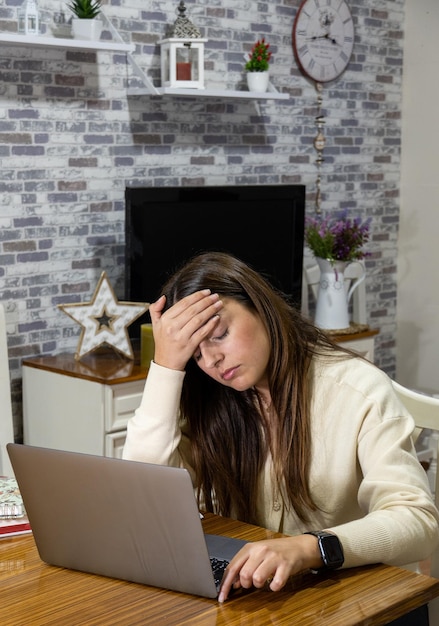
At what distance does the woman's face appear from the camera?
5.68 feet

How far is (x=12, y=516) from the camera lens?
1.78 metres

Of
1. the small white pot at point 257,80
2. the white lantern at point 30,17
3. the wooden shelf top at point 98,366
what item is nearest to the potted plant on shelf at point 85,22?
the white lantern at point 30,17

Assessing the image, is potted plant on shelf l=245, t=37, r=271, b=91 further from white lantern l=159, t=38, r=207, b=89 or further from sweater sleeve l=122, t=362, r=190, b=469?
sweater sleeve l=122, t=362, r=190, b=469

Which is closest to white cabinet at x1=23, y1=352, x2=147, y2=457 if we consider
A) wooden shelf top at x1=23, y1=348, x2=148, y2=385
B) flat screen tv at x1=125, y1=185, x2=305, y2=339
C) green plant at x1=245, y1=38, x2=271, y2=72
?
wooden shelf top at x1=23, y1=348, x2=148, y2=385

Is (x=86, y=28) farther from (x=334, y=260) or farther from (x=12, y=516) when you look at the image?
(x=12, y=516)

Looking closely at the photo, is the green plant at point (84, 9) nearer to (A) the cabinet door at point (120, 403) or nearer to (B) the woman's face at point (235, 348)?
(A) the cabinet door at point (120, 403)

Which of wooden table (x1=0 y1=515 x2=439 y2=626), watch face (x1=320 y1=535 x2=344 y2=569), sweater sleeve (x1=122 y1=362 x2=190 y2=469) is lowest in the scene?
wooden table (x1=0 y1=515 x2=439 y2=626)

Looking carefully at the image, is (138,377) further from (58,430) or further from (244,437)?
(244,437)

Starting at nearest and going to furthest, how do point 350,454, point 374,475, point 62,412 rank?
point 374,475
point 350,454
point 62,412

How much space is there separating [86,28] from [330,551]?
7.82 ft

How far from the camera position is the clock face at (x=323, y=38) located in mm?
4297

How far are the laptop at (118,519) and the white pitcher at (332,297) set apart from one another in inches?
102

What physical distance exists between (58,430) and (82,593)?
6.26 ft

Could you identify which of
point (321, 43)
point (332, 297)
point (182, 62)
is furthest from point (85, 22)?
point (332, 297)
